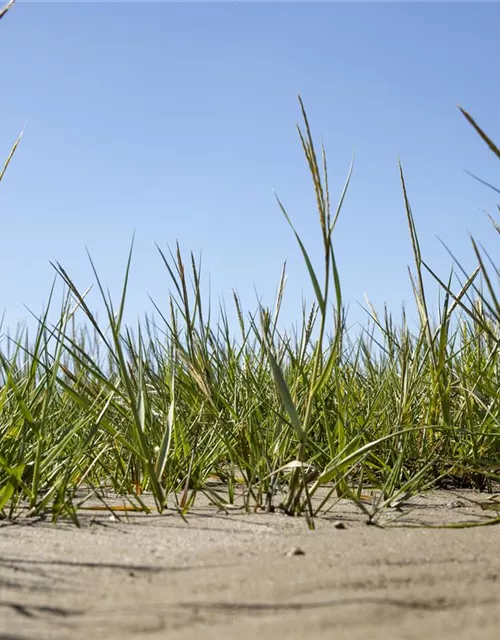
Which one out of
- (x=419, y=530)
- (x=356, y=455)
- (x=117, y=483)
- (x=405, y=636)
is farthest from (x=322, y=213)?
(x=117, y=483)

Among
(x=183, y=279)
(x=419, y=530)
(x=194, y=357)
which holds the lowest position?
(x=419, y=530)

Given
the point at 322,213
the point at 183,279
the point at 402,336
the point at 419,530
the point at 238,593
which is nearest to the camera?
the point at 238,593

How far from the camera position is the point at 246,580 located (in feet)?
3.91

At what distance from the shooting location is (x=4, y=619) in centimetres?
103

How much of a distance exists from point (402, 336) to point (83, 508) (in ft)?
4.55

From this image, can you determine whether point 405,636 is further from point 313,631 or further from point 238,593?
point 238,593

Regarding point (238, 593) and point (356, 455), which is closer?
point (238, 593)

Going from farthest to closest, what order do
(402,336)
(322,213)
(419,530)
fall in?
(402,336), (419,530), (322,213)

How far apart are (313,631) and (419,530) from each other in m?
0.65

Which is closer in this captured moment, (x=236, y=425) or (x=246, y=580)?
(x=246, y=580)

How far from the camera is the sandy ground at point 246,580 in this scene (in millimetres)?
996

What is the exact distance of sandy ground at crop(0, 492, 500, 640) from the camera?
1.00 metres

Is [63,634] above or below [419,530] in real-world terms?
below

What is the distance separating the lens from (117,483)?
7.09 feet
